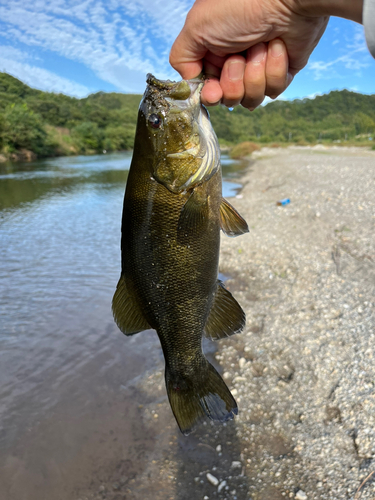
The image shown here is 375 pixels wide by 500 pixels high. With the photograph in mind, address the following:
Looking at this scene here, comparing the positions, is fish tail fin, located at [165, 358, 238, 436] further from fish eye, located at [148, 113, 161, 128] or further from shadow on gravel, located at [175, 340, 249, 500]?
shadow on gravel, located at [175, 340, 249, 500]

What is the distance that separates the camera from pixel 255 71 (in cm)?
243

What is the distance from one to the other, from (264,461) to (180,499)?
97cm

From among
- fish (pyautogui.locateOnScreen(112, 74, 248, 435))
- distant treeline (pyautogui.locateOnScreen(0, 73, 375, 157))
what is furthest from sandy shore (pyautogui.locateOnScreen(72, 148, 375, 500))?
distant treeline (pyautogui.locateOnScreen(0, 73, 375, 157))

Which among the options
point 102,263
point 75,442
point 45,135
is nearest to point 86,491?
point 75,442

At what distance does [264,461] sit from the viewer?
371cm

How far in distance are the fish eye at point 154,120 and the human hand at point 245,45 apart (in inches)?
20.5

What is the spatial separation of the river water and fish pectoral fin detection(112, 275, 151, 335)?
2.66m

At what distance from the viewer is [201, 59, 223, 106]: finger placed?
7.79 feet

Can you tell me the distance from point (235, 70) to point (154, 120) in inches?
33.3

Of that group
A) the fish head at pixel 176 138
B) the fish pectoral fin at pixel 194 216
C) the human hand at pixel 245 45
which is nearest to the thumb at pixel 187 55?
the human hand at pixel 245 45

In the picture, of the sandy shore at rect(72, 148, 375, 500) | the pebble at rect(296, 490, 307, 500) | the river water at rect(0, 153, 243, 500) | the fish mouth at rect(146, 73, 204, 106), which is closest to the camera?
the fish mouth at rect(146, 73, 204, 106)

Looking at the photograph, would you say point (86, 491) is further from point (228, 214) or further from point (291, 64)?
point (291, 64)

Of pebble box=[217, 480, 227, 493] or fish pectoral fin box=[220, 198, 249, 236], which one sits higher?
fish pectoral fin box=[220, 198, 249, 236]

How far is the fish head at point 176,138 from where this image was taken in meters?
2.01
